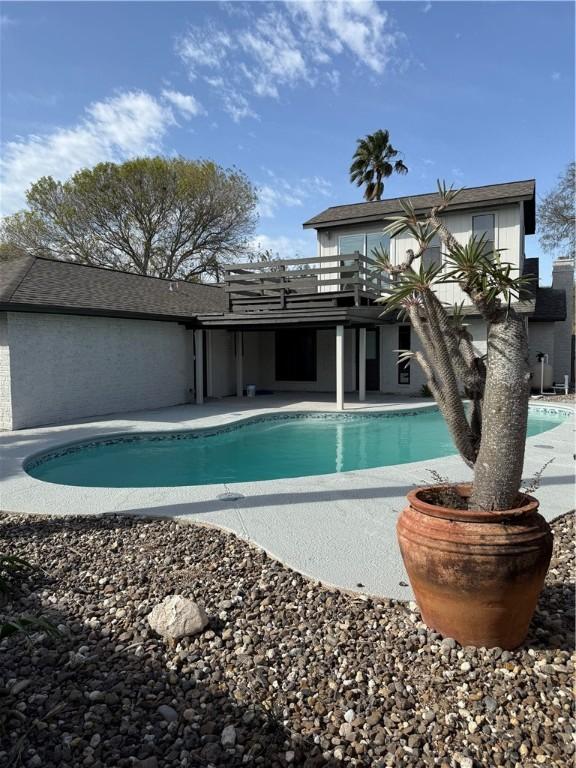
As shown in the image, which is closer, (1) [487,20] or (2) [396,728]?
(2) [396,728]

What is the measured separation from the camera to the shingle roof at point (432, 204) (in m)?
15.8

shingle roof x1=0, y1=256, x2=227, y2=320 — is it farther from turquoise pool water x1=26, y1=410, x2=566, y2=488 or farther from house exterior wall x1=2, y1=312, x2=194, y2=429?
turquoise pool water x1=26, y1=410, x2=566, y2=488

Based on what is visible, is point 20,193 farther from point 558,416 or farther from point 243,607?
point 243,607

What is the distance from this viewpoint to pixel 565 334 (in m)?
19.4

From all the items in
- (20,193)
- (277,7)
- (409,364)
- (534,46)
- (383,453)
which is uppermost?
(20,193)

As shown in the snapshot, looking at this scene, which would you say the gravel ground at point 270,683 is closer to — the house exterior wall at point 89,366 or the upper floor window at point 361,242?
the house exterior wall at point 89,366

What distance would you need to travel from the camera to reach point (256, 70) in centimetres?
1198

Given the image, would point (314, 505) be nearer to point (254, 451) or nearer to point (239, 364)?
point (254, 451)

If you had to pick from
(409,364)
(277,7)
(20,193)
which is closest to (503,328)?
(277,7)

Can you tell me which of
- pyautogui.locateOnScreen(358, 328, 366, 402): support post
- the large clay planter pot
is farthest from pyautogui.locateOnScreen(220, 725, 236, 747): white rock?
pyautogui.locateOnScreen(358, 328, 366, 402): support post

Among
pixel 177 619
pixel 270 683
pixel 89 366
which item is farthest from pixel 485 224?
pixel 270 683

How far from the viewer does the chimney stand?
1934 centimetres

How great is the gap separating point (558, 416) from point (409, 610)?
40.6 feet

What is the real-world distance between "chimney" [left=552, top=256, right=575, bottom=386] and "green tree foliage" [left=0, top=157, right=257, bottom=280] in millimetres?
16453
